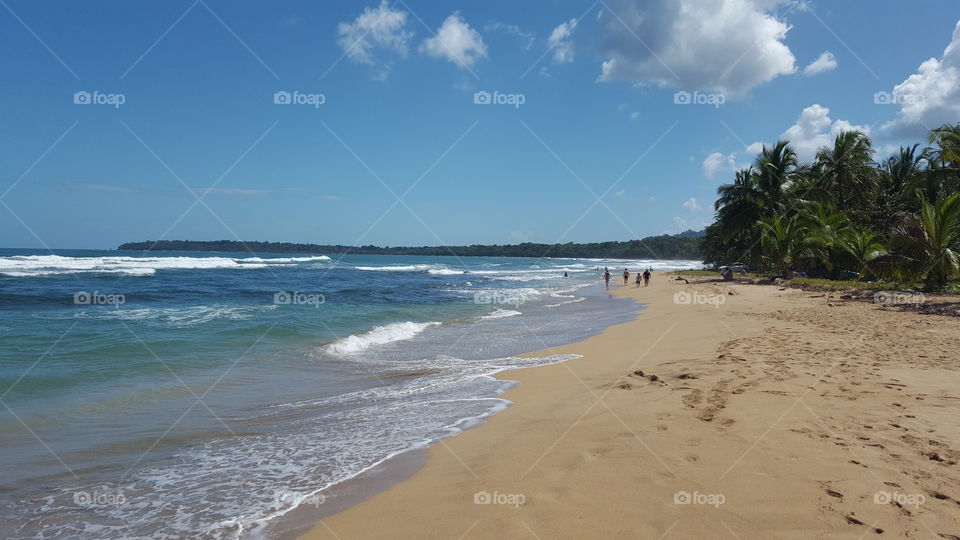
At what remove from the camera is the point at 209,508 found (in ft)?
13.4

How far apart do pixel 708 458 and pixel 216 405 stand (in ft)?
21.7

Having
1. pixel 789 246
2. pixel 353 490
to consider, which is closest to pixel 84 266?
pixel 353 490

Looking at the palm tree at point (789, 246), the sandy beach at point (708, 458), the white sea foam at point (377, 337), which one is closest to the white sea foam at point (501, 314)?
the white sea foam at point (377, 337)

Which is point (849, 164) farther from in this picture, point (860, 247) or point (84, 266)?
point (84, 266)

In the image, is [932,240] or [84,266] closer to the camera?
[932,240]

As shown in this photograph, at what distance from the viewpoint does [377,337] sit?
1385 centimetres

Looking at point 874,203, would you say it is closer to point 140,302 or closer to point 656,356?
point 656,356

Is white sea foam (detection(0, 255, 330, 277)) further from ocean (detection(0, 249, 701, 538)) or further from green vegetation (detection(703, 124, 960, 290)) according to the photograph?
green vegetation (detection(703, 124, 960, 290))

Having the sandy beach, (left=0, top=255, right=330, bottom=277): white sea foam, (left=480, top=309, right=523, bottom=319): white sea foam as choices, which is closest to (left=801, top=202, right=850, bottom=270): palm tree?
(left=480, top=309, right=523, bottom=319): white sea foam

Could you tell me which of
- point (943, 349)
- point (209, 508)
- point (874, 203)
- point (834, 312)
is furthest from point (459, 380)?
point (874, 203)

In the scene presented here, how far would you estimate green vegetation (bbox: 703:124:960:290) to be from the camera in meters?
16.4

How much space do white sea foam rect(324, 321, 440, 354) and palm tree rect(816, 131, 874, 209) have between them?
1461 inches

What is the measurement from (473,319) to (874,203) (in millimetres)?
30756

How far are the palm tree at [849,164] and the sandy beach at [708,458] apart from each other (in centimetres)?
3667
